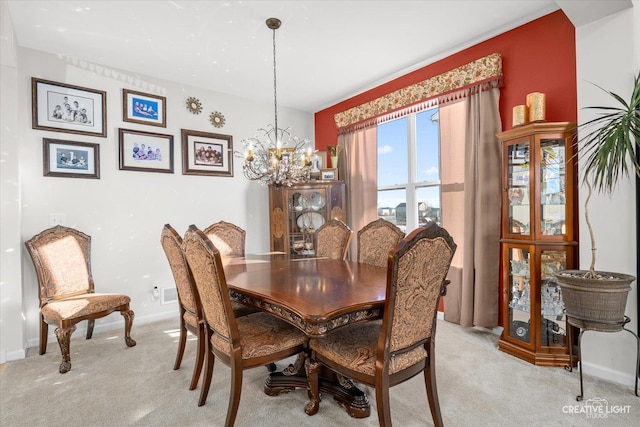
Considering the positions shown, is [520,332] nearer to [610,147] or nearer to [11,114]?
[610,147]

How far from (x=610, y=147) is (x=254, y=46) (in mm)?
2725

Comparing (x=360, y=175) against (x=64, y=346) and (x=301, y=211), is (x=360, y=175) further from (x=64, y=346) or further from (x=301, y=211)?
(x=64, y=346)

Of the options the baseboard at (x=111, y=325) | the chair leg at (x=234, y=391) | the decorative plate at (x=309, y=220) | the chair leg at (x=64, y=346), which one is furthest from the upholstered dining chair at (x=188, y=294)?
the decorative plate at (x=309, y=220)

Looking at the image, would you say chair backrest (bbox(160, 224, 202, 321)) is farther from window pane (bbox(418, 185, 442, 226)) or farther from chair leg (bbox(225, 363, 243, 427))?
window pane (bbox(418, 185, 442, 226))

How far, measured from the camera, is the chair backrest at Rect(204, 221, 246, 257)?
3264mm

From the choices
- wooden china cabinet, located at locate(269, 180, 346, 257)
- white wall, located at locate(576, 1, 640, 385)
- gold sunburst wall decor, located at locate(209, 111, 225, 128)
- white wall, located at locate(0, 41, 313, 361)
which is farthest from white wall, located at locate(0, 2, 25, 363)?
white wall, located at locate(576, 1, 640, 385)

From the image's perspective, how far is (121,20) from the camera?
2508 millimetres

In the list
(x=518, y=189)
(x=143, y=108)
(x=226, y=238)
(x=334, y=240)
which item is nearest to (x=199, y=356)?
(x=226, y=238)

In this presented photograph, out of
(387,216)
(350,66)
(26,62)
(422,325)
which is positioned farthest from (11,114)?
(387,216)

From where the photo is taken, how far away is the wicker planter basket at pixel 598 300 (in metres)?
1.87

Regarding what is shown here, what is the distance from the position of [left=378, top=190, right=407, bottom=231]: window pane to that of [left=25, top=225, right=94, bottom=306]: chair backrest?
10.3 feet

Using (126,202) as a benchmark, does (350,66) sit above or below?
above

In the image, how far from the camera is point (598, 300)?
1.90 m

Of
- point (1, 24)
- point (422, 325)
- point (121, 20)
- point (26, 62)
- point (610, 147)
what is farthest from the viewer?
point (26, 62)
